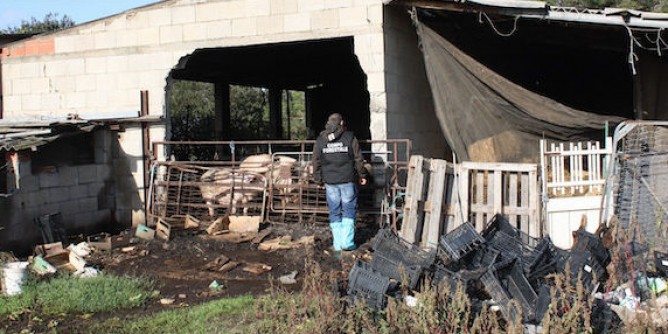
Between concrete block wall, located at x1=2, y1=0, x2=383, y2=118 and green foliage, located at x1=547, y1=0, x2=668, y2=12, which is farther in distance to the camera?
green foliage, located at x1=547, y1=0, x2=668, y2=12

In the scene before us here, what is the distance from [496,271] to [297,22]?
20.9ft

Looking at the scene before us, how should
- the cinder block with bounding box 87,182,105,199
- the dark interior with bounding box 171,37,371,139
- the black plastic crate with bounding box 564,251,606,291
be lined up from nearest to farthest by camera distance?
the black plastic crate with bounding box 564,251,606,291 < the cinder block with bounding box 87,182,105,199 < the dark interior with bounding box 171,37,371,139

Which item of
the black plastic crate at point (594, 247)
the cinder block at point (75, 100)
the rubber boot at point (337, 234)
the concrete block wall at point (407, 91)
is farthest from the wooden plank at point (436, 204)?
the cinder block at point (75, 100)

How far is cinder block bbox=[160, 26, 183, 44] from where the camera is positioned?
1166 centimetres

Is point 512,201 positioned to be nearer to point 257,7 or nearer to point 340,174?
point 340,174

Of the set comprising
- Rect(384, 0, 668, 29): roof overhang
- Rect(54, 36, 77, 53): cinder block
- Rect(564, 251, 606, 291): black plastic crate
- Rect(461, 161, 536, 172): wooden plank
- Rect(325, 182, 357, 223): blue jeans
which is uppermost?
Rect(54, 36, 77, 53): cinder block

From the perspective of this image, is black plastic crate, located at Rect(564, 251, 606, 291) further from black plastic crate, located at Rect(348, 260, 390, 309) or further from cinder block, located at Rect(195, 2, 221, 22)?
cinder block, located at Rect(195, 2, 221, 22)

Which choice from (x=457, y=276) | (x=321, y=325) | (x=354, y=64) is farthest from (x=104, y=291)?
(x=354, y=64)

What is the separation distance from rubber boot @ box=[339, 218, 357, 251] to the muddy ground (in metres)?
0.14

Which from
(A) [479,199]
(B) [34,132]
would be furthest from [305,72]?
(A) [479,199]

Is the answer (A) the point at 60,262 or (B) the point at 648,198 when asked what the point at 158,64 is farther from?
(B) the point at 648,198

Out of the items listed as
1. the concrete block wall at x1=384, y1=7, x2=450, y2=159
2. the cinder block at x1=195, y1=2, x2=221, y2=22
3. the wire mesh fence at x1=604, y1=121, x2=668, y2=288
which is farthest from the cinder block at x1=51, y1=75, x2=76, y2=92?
the wire mesh fence at x1=604, y1=121, x2=668, y2=288

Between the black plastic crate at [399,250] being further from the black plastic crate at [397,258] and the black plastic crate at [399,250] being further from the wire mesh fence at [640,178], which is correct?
the wire mesh fence at [640,178]

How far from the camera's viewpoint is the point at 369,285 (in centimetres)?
599
